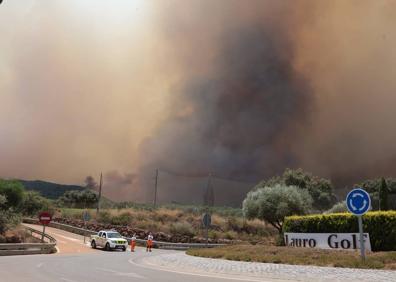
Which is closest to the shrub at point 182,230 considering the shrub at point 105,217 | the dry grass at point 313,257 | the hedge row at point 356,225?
the shrub at point 105,217

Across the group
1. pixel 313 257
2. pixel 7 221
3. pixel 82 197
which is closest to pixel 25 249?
pixel 7 221

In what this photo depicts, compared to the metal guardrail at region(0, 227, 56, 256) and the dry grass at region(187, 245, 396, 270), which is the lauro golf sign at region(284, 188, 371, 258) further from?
the metal guardrail at region(0, 227, 56, 256)

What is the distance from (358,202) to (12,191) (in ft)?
213

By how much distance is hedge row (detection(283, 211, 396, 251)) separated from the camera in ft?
70.7

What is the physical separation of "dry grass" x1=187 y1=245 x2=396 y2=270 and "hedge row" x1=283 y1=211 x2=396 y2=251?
1982mm

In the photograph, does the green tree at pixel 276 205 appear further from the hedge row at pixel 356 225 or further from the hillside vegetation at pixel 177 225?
the hedge row at pixel 356 225

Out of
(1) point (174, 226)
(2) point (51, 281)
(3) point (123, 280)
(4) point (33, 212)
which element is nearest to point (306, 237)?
(3) point (123, 280)

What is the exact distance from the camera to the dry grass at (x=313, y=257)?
1745cm

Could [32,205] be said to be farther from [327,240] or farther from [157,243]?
[327,240]

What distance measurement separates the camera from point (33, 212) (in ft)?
267

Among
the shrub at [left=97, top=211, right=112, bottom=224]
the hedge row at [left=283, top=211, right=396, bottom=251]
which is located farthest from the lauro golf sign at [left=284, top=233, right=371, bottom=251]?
the shrub at [left=97, top=211, right=112, bottom=224]

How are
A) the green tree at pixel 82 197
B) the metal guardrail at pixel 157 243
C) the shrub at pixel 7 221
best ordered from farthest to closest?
the green tree at pixel 82 197
the metal guardrail at pixel 157 243
the shrub at pixel 7 221

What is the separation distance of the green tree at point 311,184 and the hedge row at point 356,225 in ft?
238

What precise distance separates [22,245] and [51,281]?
1997cm
